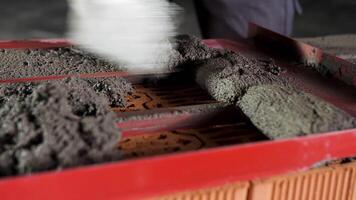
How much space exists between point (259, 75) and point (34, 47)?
704 mm

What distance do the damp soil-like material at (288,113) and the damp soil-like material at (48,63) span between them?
1.38ft

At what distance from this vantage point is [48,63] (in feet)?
4.09

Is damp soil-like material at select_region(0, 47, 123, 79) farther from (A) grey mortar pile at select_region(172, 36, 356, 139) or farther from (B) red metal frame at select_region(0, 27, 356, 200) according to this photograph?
(B) red metal frame at select_region(0, 27, 356, 200)

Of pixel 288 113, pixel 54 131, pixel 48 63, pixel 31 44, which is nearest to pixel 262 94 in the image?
pixel 288 113

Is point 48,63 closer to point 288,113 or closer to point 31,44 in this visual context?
point 31,44

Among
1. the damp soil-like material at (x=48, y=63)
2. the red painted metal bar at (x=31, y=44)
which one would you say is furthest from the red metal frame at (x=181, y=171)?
the red painted metal bar at (x=31, y=44)

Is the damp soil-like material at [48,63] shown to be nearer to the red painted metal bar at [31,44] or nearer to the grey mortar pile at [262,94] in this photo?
the red painted metal bar at [31,44]

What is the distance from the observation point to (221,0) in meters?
2.19

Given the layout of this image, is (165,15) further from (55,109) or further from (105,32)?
(55,109)

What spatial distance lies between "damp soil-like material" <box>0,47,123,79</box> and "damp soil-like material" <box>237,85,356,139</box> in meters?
0.42

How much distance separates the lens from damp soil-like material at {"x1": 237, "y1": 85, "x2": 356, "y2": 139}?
86 centimetres

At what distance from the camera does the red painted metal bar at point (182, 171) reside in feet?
2.14

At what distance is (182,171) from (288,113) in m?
0.29

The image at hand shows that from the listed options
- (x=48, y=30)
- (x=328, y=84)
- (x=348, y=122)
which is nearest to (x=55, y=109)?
(x=348, y=122)
